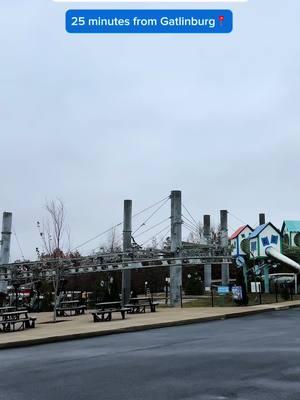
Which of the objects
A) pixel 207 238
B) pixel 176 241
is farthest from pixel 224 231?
pixel 176 241

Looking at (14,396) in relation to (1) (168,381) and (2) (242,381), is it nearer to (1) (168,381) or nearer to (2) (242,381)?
(1) (168,381)

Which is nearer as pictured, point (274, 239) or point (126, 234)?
point (126, 234)

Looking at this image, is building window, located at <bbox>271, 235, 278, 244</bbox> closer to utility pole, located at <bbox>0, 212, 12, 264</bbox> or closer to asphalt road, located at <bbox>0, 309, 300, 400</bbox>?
utility pole, located at <bbox>0, 212, 12, 264</bbox>

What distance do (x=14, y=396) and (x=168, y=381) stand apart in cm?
237

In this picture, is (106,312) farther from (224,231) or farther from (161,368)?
(224,231)

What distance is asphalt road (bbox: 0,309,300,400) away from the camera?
25.5 feet

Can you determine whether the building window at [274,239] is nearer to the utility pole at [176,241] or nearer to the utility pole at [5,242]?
the utility pole at [176,241]

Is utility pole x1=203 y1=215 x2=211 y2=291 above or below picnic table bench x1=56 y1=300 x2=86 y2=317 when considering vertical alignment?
above

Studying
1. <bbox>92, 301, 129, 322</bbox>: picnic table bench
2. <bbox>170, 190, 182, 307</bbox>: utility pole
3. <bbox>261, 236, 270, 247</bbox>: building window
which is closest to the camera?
<bbox>92, 301, 129, 322</bbox>: picnic table bench

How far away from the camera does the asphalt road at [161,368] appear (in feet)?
25.5

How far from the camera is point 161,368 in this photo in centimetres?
984

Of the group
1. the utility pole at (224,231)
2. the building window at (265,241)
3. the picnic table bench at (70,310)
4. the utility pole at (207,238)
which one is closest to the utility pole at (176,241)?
the picnic table bench at (70,310)

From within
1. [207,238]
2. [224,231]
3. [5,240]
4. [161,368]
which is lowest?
[161,368]

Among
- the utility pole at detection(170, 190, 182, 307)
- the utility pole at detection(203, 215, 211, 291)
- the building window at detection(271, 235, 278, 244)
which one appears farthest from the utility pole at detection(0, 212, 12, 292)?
the building window at detection(271, 235, 278, 244)
